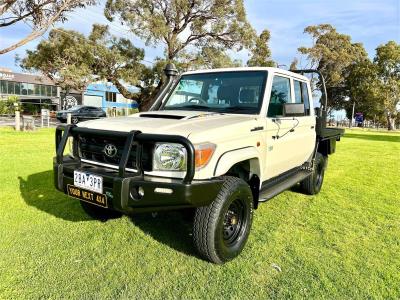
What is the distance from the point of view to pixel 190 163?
8.85 feet

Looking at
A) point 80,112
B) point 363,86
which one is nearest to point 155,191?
point 80,112

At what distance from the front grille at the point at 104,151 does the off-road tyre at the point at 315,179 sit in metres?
3.37

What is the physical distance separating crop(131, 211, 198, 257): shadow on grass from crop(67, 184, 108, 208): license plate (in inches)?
37.7

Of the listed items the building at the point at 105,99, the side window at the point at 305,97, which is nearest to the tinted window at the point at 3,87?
the building at the point at 105,99

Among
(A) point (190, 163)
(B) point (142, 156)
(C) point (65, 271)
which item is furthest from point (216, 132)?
(C) point (65, 271)

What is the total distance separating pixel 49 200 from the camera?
498 cm

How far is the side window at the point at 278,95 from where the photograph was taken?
3.99 metres

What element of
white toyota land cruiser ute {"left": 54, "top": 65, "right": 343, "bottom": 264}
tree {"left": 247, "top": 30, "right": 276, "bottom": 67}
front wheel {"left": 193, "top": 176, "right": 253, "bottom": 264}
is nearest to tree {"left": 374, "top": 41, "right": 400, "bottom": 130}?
tree {"left": 247, "top": 30, "right": 276, "bottom": 67}

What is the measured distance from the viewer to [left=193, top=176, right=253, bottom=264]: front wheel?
3014 mm

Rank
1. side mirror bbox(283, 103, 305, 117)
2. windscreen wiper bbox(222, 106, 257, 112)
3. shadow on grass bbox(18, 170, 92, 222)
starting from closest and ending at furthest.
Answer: side mirror bbox(283, 103, 305, 117), windscreen wiper bbox(222, 106, 257, 112), shadow on grass bbox(18, 170, 92, 222)

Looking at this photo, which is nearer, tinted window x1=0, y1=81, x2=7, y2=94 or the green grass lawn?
the green grass lawn

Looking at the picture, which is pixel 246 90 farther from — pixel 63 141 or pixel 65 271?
pixel 65 271

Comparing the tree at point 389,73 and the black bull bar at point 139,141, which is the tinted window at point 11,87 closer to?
the tree at point 389,73

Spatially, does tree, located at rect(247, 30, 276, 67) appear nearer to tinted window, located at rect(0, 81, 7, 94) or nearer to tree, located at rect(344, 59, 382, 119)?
tree, located at rect(344, 59, 382, 119)
